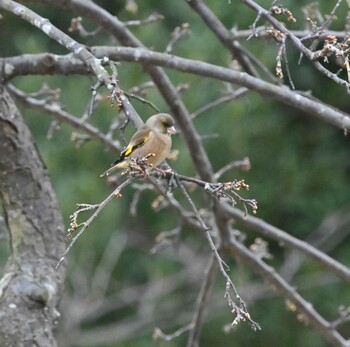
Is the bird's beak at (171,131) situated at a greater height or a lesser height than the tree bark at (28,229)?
greater

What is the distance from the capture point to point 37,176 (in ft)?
13.4

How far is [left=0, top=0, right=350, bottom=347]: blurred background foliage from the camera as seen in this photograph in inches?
308

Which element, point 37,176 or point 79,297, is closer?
point 37,176

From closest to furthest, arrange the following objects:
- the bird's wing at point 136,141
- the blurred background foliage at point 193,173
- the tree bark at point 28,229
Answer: the bird's wing at point 136,141
the tree bark at point 28,229
the blurred background foliage at point 193,173

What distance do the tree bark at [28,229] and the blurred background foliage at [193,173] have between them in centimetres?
334

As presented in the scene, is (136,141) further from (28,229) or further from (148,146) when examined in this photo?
(28,229)

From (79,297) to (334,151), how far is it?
2662mm

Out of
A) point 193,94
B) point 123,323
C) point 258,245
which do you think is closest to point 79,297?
point 123,323

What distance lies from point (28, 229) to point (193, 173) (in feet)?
12.0

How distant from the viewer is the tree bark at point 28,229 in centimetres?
387

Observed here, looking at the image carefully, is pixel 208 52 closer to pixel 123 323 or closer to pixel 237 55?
pixel 123 323

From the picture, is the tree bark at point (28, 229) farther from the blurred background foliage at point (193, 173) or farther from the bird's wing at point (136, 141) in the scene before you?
the blurred background foliage at point (193, 173)

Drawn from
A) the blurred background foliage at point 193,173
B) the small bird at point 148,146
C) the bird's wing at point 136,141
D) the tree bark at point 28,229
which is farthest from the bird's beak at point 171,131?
the blurred background foliage at point 193,173

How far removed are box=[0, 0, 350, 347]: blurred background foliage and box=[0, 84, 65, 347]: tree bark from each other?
334 centimetres
